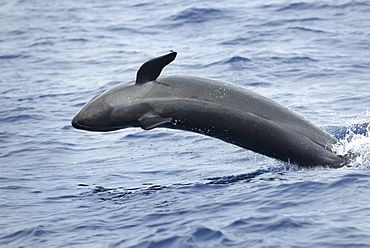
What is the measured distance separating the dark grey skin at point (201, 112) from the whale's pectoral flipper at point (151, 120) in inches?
0.6

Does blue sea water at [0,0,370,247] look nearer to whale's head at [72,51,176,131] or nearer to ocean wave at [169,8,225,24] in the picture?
ocean wave at [169,8,225,24]

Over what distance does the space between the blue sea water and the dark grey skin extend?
0.75 metres

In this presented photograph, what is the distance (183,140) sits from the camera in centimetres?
1416

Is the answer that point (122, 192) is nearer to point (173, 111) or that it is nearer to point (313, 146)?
point (173, 111)

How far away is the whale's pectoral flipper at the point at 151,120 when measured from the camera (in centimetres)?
951

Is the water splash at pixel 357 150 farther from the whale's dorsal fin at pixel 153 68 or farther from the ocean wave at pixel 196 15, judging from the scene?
the ocean wave at pixel 196 15

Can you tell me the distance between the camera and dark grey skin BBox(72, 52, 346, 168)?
32.3 feet

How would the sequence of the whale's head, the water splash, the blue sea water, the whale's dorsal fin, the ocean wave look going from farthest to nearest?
1. the ocean wave
2. the water splash
3. the whale's head
4. the whale's dorsal fin
5. the blue sea water

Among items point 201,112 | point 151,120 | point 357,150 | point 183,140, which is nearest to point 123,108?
point 151,120

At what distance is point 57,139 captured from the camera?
50.4ft

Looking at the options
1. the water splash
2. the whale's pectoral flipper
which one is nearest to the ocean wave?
the water splash

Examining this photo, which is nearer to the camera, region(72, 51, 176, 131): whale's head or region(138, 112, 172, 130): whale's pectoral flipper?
region(138, 112, 172, 130): whale's pectoral flipper

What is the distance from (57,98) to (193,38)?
21.8ft

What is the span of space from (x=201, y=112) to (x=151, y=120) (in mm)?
805
